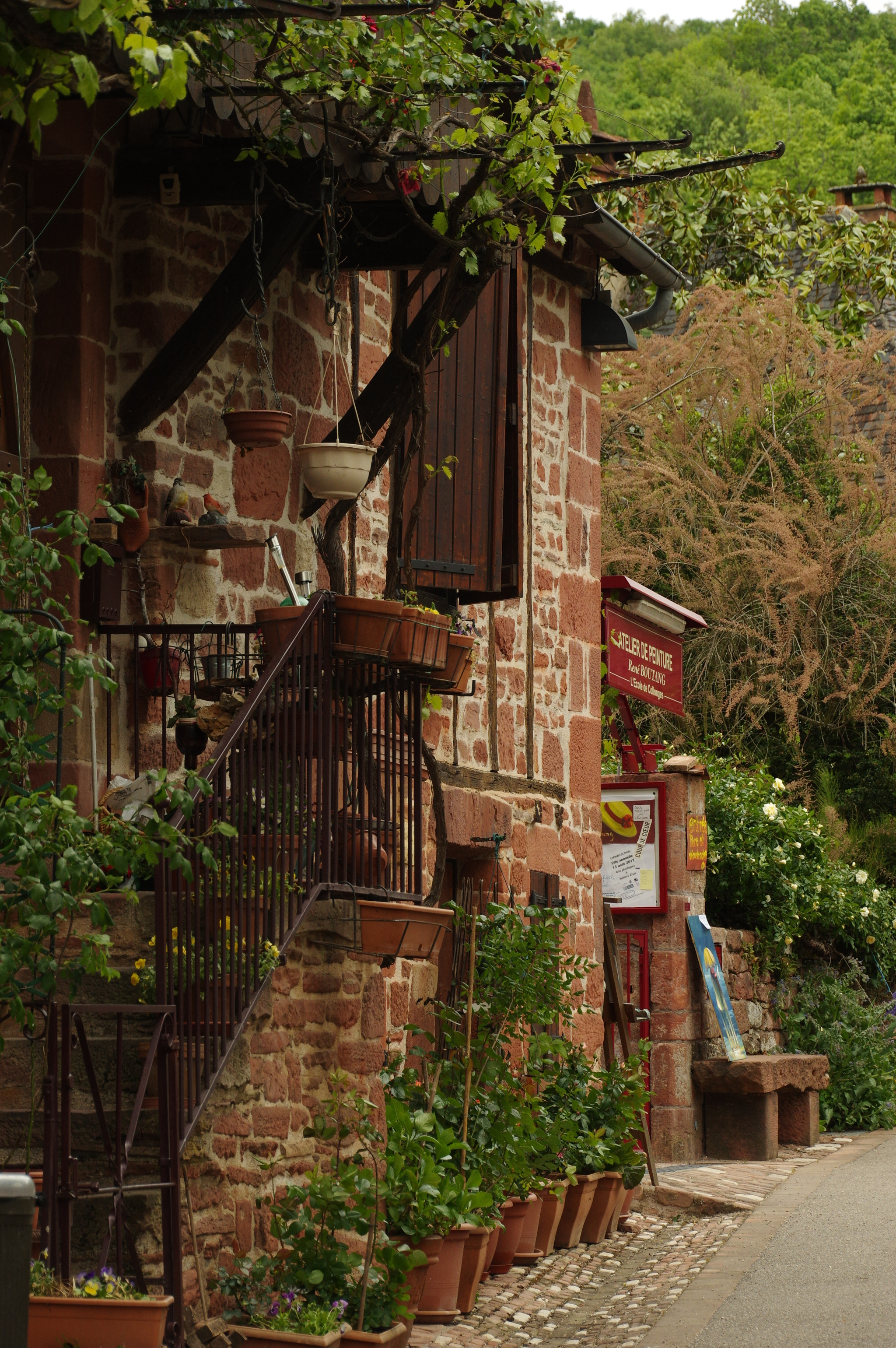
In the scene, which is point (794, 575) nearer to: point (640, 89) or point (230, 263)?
point (230, 263)

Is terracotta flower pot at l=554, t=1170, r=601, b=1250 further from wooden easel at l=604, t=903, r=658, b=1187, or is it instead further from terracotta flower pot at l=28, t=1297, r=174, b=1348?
terracotta flower pot at l=28, t=1297, r=174, b=1348

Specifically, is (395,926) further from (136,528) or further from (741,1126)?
(741,1126)

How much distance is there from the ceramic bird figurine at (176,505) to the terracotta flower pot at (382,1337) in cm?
312

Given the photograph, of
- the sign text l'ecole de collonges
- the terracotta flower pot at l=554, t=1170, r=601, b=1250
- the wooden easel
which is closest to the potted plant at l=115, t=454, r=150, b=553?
the terracotta flower pot at l=554, t=1170, r=601, b=1250

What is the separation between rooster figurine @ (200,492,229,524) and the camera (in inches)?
271

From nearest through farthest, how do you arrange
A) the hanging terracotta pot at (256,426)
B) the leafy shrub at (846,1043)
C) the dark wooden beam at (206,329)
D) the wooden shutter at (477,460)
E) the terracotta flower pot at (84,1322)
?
1. the terracotta flower pot at (84,1322)
2. the dark wooden beam at (206,329)
3. the hanging terracotta pot at (256,426)
4. the wooden shutter at (477,460)
5. the leafy shrub at (846,1043)

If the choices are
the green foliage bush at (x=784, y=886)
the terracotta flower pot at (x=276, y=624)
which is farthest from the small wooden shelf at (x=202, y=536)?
the green foliage bush at (x=784, y=886)

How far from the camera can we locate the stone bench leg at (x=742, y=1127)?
39.1 feet

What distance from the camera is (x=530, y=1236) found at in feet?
27.1

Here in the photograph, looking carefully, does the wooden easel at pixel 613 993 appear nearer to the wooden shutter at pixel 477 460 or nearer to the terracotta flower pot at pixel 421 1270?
the wooden shutter at pixel 477 460

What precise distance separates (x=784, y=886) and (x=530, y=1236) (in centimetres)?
571

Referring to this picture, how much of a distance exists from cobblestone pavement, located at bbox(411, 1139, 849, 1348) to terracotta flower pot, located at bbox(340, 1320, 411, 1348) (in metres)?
0.54

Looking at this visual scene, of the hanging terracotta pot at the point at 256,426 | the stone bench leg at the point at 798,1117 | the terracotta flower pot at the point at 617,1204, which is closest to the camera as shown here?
the hanging terracotta pot at the point at 256,426

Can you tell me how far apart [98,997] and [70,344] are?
260cm
